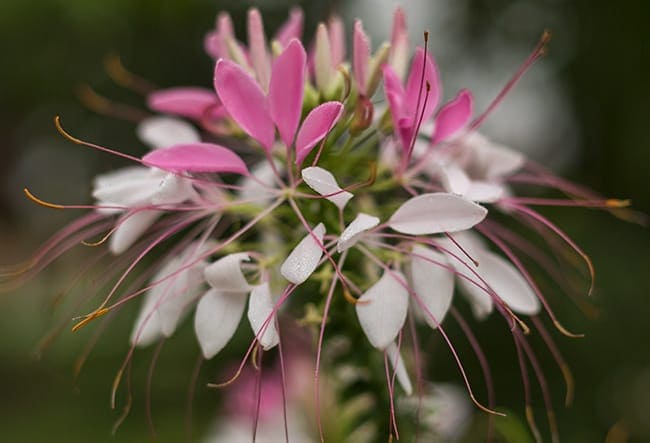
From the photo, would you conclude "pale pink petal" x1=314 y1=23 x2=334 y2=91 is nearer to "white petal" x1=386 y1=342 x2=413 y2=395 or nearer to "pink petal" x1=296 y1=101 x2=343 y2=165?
"pink petal" x1=296 y1=101 x2=343 y2=165

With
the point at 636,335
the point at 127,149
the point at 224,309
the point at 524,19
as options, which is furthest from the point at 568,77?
the point at 127,149

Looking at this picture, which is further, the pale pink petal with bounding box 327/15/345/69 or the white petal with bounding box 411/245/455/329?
the pale pink petal with bounding box 327/15/345/69

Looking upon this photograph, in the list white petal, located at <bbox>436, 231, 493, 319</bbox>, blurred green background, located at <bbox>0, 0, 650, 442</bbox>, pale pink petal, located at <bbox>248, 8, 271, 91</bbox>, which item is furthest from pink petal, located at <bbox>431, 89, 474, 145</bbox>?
blurred green background, located at <bbox>0, 0, 650, 442</bbox>

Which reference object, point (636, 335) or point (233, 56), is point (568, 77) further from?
point (233, 56)

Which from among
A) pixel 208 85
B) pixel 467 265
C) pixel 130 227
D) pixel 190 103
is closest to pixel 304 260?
pixel 467 265

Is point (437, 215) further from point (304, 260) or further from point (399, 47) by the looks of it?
point (399, 47)

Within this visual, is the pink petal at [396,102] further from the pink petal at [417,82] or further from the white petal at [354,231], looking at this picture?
the white petal at [354,231]

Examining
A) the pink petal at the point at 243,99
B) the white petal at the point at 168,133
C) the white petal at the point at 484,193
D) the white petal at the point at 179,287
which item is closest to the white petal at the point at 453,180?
the white petal at the point at 484,193

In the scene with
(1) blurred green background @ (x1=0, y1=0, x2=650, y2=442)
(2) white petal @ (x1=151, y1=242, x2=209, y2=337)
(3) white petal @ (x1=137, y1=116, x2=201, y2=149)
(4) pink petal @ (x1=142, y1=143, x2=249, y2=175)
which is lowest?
(1) blurred green background @ (x1=0, y1=0, x2=650, y2=442)
